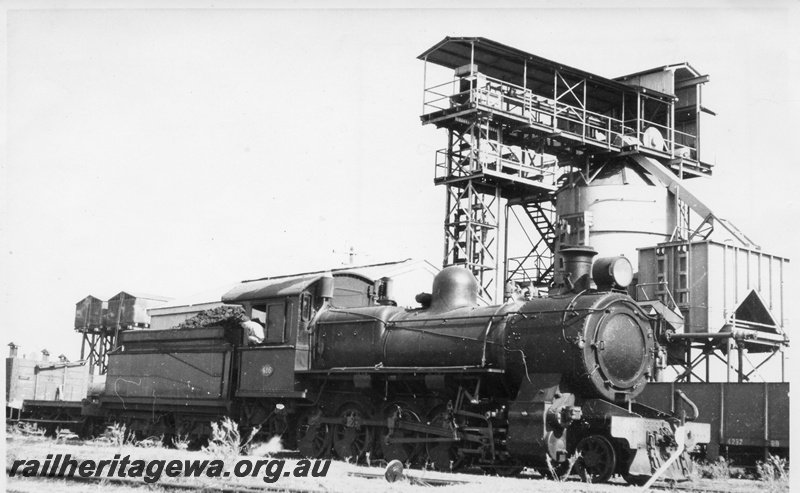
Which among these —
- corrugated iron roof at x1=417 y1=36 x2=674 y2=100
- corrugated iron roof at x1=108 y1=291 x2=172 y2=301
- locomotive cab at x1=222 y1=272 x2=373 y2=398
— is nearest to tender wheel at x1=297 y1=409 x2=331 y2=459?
locomotive cab at x1=222 y1=272 x2=373 y2=398

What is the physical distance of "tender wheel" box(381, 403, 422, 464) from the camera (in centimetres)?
1524

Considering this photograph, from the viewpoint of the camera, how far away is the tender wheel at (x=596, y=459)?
13.3 metres

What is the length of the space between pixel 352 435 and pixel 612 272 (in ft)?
18.7

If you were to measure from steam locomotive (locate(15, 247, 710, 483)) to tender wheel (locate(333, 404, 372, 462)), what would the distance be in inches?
1.1

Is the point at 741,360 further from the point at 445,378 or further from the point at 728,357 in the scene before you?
the point at 445,378

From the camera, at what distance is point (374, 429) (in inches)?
626

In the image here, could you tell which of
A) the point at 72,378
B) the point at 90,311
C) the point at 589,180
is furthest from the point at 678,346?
the point at 90,311

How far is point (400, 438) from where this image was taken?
50.1 feet

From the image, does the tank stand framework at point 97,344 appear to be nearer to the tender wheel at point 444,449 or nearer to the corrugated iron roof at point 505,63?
the corrugated iron roof at point 505,63

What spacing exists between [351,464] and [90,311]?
30555 millimetres

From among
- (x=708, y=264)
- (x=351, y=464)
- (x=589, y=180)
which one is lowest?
(x=351, y=464)

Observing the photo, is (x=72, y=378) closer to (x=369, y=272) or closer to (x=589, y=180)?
(x=369, y=272)

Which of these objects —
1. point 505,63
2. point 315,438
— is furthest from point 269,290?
point 505,63

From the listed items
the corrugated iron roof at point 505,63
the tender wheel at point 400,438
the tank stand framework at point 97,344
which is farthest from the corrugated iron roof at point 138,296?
the tender wheel at point 400,438
